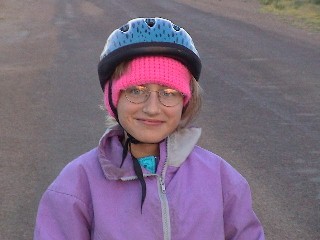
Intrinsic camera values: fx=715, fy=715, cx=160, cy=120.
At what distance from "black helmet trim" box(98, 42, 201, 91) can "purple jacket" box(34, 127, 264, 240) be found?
0.24 metres

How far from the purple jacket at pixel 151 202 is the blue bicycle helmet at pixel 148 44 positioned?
253 millimetres

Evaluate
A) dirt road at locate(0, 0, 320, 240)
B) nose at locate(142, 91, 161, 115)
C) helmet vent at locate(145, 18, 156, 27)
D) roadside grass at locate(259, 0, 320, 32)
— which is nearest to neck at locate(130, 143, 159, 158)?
nose at locate(142, 91, 161, 115)

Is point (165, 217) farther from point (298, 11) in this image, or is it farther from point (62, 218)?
point (298, 11)

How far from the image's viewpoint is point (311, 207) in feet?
15.5

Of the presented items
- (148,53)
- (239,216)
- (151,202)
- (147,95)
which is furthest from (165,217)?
(148,53)

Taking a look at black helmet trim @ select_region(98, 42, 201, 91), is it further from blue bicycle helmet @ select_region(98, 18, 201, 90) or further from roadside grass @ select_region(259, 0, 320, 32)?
roadside grass @ select_region(259, 0, 320, 32)

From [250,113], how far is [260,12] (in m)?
14.5

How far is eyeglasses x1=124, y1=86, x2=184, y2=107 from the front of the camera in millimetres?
2111

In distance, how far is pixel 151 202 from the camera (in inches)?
79.1

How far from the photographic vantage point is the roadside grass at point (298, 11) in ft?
56.7

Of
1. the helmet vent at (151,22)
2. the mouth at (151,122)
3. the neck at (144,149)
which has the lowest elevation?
the neck at (144,149)

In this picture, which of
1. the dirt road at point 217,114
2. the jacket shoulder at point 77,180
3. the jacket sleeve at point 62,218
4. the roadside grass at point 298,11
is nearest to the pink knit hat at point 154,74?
the jacket shoulder at point 77,180

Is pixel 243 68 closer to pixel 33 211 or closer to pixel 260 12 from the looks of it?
pixel 33 211

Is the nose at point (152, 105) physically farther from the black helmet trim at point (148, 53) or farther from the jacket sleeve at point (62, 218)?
the jacket sleeve at point (62, 218)
